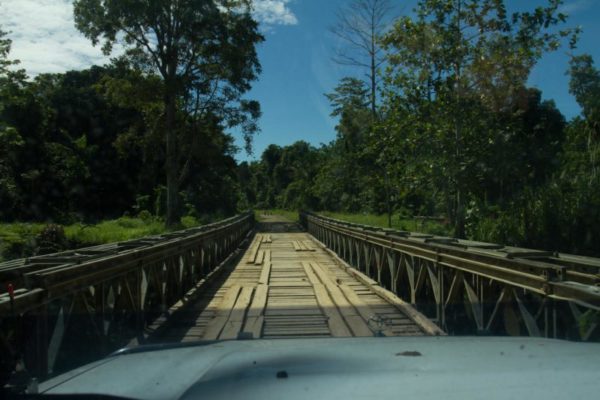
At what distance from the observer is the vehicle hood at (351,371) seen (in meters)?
1.94

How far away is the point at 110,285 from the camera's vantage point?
5.93m

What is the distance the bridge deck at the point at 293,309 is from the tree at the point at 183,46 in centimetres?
1589

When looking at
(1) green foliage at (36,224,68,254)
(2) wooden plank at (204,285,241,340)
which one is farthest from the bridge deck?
(1) green foliage at (36,224,68,254)

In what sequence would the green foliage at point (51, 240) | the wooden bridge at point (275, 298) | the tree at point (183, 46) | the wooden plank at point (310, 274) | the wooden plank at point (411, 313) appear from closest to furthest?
the wooden bridge at point (275, 298), the wooden plank at point (411, 313), the wooden plank at point (310, 274), the green foliage at point (51, 240), the tree at point (183, 46)

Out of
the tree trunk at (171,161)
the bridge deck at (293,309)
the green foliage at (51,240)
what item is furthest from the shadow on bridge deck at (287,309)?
the tree trunk at (171,161)

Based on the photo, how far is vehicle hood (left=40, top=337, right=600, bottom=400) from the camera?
1938 millimetres

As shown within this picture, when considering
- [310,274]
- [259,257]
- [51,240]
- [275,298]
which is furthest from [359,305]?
[51,240]

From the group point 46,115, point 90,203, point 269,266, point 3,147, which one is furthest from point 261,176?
point 269,266

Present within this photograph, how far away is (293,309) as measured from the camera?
8.59 m

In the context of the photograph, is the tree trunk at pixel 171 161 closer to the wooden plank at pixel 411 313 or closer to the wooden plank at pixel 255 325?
the wooden plank at pixel 411 313

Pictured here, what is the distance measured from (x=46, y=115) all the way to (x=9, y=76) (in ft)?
31.5

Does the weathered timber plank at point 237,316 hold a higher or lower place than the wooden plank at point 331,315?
lower

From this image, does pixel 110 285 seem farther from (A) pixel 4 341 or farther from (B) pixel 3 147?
(B) pixel 3 147

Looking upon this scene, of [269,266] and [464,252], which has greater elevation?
[464,252]
